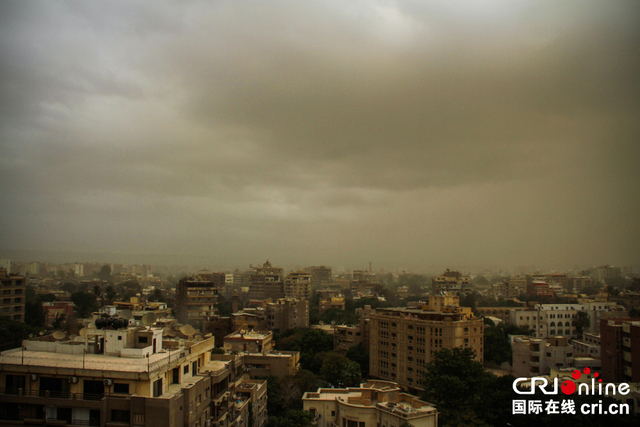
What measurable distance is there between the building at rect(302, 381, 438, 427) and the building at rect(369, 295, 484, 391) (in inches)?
245

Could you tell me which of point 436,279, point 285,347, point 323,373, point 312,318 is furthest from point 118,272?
point 323,373

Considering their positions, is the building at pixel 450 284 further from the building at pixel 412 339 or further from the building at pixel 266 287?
the building at pixel 412 339

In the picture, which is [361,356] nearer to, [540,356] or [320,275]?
[540,356]

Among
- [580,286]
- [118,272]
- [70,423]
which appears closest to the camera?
[70,423]

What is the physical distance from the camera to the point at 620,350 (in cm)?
1677

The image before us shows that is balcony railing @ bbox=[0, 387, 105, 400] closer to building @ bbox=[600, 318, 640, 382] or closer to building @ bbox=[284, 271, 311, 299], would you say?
building @ bbox=[600, 318, 640, 382]

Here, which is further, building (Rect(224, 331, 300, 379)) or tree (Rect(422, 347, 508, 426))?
building (Rect(224, 331, 300, 379))

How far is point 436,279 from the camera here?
5097 cm

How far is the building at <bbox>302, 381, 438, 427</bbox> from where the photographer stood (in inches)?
420

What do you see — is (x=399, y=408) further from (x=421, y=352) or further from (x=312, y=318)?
(x=312, y=318)

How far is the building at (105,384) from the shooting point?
765 centimetres

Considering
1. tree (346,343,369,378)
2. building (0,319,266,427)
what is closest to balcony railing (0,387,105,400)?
building (0,319,266,427)

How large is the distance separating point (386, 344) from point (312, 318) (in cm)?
1938

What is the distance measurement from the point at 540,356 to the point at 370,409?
38.7 ft
